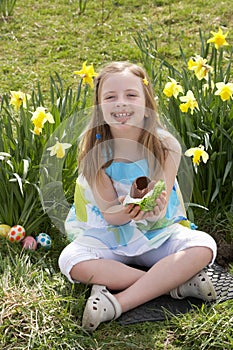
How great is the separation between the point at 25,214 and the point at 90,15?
3014 millimetres

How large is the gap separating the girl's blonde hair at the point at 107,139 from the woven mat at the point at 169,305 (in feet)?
1.74

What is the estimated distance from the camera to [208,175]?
3574mm

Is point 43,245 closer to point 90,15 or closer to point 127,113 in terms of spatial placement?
point 127,113

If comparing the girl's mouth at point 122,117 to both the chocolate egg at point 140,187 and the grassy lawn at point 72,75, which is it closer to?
the chocolate egg at point 140,187

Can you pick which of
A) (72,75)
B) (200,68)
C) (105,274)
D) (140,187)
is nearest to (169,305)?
(105,274)

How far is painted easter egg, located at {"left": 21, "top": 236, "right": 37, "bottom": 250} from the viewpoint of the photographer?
3395 millimetres

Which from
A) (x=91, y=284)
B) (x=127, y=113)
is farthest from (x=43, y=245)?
(x=127, y=113)

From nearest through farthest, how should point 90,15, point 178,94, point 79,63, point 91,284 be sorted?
point 91,284
point 178,94
point 79,63
point 90,15

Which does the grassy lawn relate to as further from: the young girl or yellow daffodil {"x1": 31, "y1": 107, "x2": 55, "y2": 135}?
yellow daffodil {"x1": 31, "y1": 107, "x2": 55, "y2": 135}

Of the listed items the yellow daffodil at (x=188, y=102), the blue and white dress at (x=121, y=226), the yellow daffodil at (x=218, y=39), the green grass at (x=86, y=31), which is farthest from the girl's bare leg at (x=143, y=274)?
the green grass at (x=86, y=31)

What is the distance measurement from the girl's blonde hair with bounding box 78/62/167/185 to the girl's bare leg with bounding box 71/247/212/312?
0.38m

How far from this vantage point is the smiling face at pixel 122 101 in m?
3.14

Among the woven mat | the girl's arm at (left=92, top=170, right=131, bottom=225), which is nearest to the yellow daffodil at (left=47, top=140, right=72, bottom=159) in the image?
the girl's arm at (left=92, top=170, right=131, bottom=225)

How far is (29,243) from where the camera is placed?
11.2 feet
